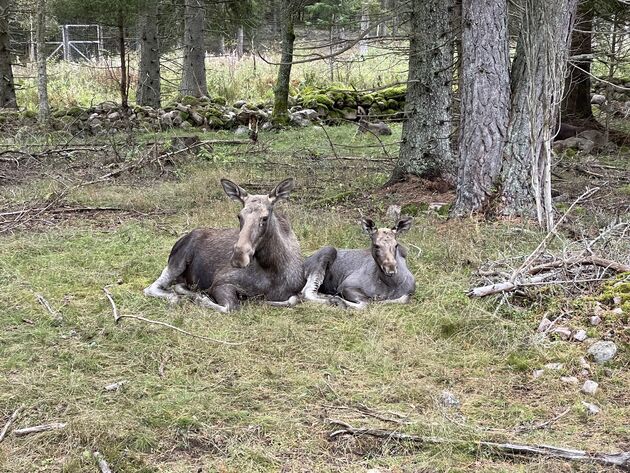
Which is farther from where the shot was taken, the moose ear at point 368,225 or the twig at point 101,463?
the moose ear at point 368,225

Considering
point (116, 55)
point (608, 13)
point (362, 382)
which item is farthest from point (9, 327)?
point (116, 55)

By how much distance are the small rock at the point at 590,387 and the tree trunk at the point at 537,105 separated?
348 centimetres

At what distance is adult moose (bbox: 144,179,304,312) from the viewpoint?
6840mm

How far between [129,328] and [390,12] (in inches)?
271

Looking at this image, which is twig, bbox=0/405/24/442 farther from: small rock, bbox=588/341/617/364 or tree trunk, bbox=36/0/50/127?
tree trunk, bbox=36/0/50/127

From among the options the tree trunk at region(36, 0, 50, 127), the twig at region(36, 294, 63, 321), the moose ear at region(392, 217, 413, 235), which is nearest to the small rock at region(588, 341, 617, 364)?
the moose ear at region(392, 217, 413, 235)

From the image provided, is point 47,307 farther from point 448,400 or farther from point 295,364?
point 448,400

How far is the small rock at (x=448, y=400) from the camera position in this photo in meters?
4.67

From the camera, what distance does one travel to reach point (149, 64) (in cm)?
2086

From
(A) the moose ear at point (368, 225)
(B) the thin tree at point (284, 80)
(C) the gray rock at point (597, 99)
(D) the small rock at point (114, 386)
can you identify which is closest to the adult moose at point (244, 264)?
(A) the moose ear at point (368, 225)

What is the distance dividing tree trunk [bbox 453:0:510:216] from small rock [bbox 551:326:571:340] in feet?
11.6

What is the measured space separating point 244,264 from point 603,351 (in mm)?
3158

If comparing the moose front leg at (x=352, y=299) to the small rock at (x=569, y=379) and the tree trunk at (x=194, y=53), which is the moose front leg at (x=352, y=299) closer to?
the small rock at (x=569, y=379)

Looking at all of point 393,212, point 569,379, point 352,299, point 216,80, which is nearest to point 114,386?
point 352,299
